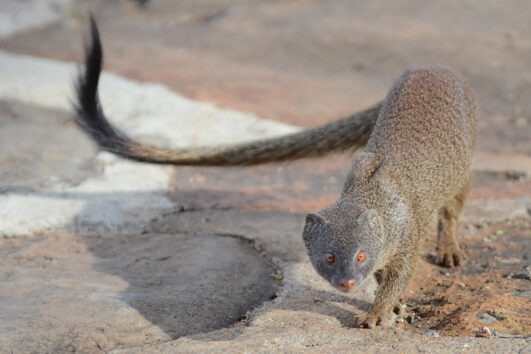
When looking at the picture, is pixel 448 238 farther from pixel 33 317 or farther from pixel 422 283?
pixel 33 317

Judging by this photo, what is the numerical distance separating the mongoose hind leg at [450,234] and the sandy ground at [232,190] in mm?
78

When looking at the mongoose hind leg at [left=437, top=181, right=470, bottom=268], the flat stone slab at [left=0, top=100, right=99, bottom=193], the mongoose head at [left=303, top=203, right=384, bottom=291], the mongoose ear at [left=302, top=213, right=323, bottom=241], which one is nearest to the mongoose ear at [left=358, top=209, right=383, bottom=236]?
the mongoose head at [left=303, top=203, right=384, bottom=291]

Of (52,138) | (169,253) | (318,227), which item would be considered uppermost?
(318,227)

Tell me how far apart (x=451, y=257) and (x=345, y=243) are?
4.36 feet

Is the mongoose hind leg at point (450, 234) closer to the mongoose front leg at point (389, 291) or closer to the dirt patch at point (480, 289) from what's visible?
the dirt patch at point (480, 289)

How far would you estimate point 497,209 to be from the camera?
420 centimetres

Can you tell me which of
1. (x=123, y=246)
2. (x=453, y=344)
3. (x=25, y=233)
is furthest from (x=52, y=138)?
(x=453, y=344)

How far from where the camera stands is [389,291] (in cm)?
297

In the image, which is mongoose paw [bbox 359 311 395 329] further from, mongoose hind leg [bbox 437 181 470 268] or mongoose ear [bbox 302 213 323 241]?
mongoose hind leg [bbox 437 181 470 268]

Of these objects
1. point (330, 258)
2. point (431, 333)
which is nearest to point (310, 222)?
point (330, 258)

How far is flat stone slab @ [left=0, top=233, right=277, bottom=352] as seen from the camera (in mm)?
2629

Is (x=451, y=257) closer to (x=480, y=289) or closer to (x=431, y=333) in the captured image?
(x=480, y=289)

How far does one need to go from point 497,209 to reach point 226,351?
2.51m

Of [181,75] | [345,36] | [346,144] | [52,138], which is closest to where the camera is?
[346,144]
